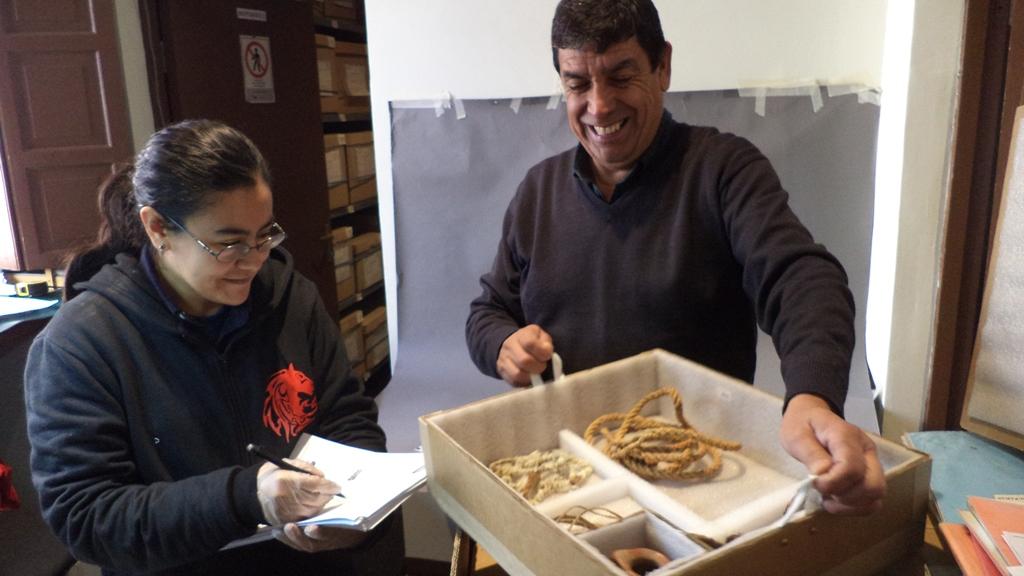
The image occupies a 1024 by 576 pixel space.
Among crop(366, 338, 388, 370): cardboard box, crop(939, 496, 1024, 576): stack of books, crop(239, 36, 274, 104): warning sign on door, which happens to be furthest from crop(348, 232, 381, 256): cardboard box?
crop(939, 496, 1024, 576): stack of books

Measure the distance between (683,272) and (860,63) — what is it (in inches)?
45.0

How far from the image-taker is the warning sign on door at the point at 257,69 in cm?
308

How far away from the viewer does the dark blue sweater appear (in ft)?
3.72

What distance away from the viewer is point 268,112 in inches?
125

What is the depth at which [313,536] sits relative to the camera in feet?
3.43

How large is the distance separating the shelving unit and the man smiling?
231 cm

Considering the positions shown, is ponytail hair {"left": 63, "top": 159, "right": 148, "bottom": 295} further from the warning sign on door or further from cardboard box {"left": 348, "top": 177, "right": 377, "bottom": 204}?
cardboard box {"left": 348, "top": 177, "right": 377, "bottom": 204}

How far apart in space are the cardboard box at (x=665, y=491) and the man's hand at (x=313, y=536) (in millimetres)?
Result: 187

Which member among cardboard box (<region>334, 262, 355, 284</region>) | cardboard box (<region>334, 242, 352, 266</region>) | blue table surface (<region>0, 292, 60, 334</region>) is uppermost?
blue table surface (<region>0, 292, 60, 334</region>)

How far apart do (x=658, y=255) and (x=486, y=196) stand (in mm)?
1033

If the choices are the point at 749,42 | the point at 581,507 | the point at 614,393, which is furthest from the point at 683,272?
the point at 749,42

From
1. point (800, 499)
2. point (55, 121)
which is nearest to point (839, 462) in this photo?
point (800, 499)

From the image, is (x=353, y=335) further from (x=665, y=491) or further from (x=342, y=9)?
(x=665, y=491)

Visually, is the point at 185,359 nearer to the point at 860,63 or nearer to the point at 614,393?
the point at 614,393
